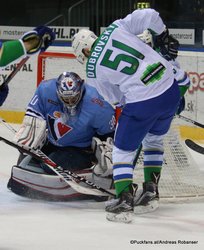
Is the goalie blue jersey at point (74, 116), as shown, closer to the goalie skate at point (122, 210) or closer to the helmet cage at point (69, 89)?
the helmet cage at point (69, 89)

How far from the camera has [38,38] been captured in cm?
403

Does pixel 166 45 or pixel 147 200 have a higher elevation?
pixel 166 45

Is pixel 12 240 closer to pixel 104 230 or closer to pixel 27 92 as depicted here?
pixel 104 230

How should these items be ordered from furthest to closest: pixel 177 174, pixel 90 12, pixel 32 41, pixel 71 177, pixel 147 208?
pixel 90 12 < pixel 177 174 < pixel 71 177 < pixel 147 208 < pixel 32 41

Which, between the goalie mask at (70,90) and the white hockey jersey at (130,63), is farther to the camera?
the goalie mask at (70,90)

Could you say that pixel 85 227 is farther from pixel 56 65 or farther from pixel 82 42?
pixel 56 65

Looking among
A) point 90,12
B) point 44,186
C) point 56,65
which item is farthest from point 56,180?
point 90,12

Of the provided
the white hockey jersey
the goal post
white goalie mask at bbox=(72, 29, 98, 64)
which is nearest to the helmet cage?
white goalie mask at bbox=(72, 29, 98, 64)

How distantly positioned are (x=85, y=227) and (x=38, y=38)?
2.80ft

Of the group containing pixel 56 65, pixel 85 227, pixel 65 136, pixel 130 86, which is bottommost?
pixel 56 65

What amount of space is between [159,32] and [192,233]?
100 cm

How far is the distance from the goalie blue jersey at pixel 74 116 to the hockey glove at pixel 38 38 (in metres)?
0.55

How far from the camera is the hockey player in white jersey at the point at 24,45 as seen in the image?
3.92 metres

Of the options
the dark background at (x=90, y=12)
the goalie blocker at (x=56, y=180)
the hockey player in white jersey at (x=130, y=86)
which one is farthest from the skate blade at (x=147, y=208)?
the dark background at (x=90, y=12)
